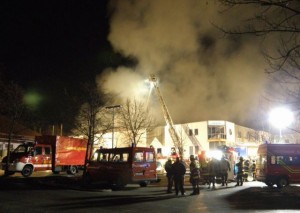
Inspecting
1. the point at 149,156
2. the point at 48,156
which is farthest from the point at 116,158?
the point at 48,156

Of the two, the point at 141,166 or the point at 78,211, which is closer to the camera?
the point at 78,211

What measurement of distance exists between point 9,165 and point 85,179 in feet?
25.3

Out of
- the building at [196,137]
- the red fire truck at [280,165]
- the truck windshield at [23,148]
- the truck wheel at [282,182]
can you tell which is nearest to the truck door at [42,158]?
the truck windshield at [23,148]

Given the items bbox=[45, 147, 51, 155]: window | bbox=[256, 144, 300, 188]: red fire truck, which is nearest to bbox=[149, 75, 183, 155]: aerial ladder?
bbox=[45, 147, 51, 155]: window

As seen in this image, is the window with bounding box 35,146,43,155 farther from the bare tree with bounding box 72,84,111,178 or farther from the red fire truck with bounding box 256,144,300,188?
the red fire truck with bounding box 256,144,300,188

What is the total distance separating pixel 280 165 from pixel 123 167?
9.01 m

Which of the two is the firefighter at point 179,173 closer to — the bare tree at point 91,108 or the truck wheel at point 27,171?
the bare tree at point 91,108

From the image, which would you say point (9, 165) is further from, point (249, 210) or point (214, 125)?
point (214, 125)

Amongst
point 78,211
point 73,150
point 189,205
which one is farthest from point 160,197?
point 73,150

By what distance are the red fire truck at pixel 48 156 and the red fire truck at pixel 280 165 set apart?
47.7ft

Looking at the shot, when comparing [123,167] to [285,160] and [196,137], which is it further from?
[196,137]

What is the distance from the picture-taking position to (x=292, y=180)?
19062 mm

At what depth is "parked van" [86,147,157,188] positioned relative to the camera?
642 inches

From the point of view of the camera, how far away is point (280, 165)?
19.2m
